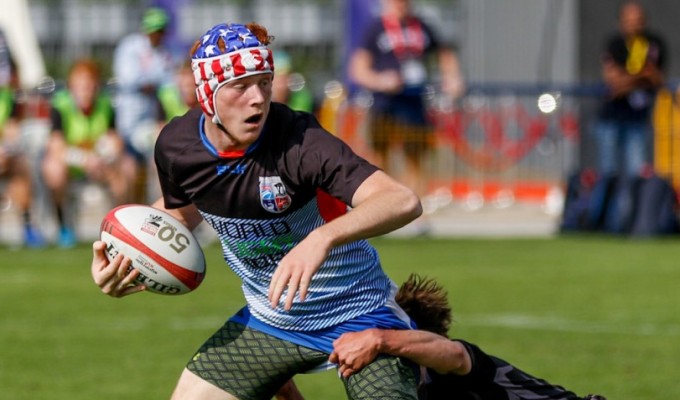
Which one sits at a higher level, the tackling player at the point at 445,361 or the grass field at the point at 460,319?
the tackling player at the point at 445,361

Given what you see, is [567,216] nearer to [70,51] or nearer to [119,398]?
[119,398]

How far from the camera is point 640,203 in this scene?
51.0 feet

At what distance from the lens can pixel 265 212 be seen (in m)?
5.20

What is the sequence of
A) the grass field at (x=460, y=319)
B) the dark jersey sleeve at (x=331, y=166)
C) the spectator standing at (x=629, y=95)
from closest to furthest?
the dark jersey sleeve at (x=331, y=166) < the grass field at (x=460, y=319) < the spectator standing at (x=629, y=95)

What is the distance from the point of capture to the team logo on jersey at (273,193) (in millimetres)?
5133

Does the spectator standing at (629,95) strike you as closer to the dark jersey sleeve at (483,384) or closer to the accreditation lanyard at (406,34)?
the accreditation lanyard at (406,34)

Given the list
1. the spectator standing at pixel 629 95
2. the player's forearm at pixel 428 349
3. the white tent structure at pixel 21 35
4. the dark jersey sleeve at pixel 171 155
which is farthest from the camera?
the white tent structure at pixel 21 35

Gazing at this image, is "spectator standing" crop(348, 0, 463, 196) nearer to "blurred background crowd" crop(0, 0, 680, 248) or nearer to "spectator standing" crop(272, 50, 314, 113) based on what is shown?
"blurred background crowd" crop(0, 0, 680, 248)

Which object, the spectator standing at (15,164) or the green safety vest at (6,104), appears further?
the green safety vest at (6,104)

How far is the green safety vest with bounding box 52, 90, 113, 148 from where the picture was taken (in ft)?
49.7

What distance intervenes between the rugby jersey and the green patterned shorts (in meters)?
0.10

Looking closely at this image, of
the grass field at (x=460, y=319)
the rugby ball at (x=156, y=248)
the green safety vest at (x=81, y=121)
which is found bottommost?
the grass field at (x=460, y=319)

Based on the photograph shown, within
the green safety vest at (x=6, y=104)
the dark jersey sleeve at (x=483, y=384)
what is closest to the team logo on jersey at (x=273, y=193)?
A: the dark jersey sleeve at (x=483, y=384)

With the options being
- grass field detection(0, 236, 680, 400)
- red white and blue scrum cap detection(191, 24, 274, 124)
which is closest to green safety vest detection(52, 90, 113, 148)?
grass field detection(0, 236, 680, 400)
